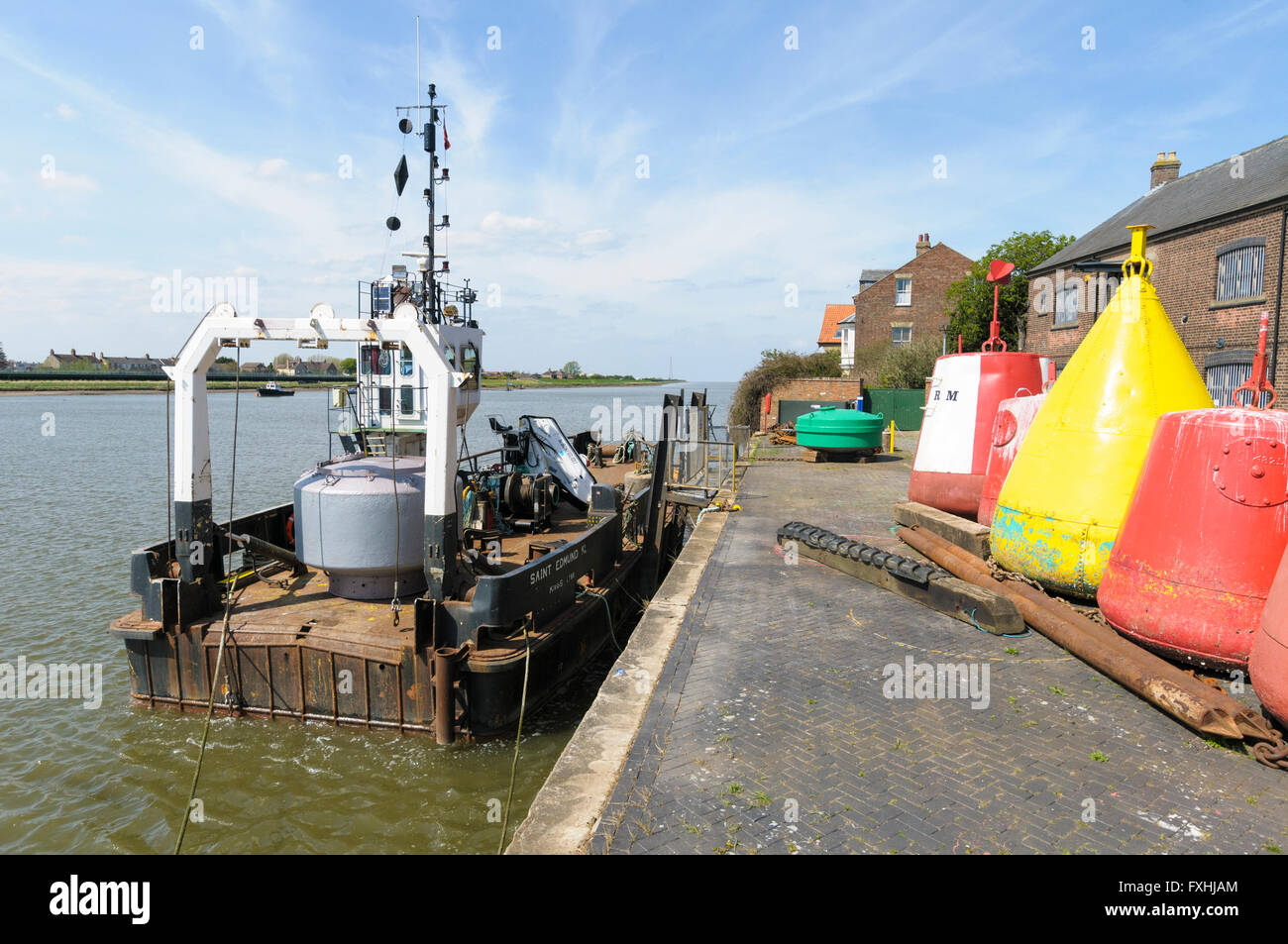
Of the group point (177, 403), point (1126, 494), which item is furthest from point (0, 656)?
point (1126, 494)

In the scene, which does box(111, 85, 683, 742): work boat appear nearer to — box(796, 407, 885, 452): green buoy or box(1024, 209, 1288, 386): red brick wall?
box(796, 407, 885, 452): green buoy

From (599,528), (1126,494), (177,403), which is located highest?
(177,403)

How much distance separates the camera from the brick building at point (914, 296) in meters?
46.8

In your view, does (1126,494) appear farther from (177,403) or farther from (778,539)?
(177,403)

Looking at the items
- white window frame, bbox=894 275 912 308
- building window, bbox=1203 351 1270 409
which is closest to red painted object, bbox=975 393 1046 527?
building window, bbox=1203 351 1270 409

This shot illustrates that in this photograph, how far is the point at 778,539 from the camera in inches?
459

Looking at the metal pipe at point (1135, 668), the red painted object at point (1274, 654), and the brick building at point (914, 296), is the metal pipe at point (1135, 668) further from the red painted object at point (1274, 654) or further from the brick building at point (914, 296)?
the brick building at point (914, 296)

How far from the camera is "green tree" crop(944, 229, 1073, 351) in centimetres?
3548

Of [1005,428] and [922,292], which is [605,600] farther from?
[922,292]

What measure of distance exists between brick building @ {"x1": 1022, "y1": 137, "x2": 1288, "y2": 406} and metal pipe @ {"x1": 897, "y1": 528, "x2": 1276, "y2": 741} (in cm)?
1205

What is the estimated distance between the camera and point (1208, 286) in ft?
66.3

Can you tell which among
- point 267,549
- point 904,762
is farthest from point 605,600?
point 904,762

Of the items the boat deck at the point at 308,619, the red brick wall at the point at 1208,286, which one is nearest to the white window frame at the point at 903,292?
the red brick wall at the point at 1208,286
